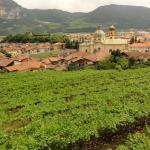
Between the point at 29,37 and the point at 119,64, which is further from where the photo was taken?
the point at 29,37

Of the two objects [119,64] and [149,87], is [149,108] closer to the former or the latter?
[149,87]

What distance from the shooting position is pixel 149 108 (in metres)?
26.2

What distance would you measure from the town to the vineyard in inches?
1082

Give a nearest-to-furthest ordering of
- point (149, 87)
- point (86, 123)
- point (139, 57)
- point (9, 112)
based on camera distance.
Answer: point (86, 123) → point (9, 112) → point (149, 87) → point (139, 57)

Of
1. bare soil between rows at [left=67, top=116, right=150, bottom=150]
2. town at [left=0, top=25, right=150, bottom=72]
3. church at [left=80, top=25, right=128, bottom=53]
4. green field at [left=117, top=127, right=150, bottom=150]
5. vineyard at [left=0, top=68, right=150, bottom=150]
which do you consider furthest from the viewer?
church at [left=80, top=25, right=128, bottom=53]

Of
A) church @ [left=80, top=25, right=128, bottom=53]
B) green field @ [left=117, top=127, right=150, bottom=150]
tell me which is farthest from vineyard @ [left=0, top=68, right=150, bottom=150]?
church @ [left=80, top=25, right=128, bottom=53]

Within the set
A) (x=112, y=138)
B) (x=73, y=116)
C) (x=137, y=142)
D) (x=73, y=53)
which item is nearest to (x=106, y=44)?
(x=73, y=53)

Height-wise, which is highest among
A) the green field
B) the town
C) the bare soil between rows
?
the green field

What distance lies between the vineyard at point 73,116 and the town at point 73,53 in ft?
90.2

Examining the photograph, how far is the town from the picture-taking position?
68387 millimetres

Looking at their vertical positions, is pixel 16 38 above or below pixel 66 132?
below

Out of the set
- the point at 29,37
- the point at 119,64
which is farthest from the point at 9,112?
the point at 29,37

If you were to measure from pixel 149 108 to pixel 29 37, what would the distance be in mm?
99524

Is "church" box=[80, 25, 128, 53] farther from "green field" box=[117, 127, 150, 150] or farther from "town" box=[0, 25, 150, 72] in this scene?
"green field" box=[117, 127, 150, 150]
